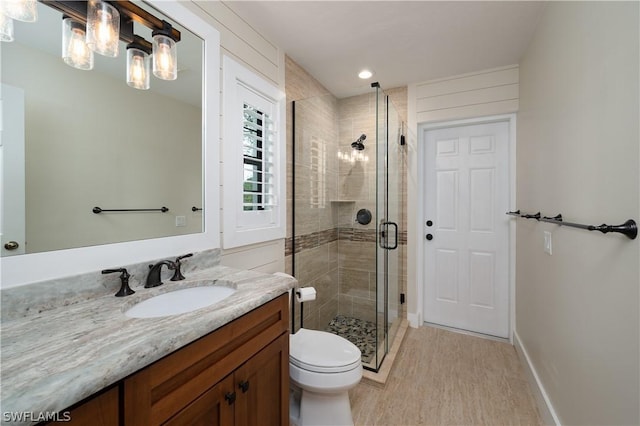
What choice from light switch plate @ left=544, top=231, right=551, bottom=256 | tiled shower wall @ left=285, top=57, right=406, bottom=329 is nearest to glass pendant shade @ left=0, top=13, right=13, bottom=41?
tiled shower wall @ left=285, top=57, right=406, bottom=329

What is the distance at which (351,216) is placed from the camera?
105 inches

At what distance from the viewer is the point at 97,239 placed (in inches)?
41.9

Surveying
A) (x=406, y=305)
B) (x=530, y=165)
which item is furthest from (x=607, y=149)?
(x=406, y=305)

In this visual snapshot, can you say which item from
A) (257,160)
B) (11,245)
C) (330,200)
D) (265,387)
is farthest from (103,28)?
(330,200)

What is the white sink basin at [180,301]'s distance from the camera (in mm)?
1070

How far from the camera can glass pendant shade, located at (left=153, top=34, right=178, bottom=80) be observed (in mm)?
1271

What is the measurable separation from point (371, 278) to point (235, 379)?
1.68m

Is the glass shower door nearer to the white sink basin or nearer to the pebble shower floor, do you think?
the pebble shower floor

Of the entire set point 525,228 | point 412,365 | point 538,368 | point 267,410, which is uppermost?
point 525,228

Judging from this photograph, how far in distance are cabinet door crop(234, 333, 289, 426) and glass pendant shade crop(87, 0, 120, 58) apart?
135 cm

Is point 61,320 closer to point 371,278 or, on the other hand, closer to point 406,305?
point 371,278

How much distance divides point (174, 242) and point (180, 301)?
298 millimetres

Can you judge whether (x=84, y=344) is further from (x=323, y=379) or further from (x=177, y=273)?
(x=323, y=379)

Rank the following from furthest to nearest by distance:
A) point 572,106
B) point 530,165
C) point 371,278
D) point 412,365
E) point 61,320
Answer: point 371,278 → point 412,365 → point 530,165 → point 572,106 → point 61,320
